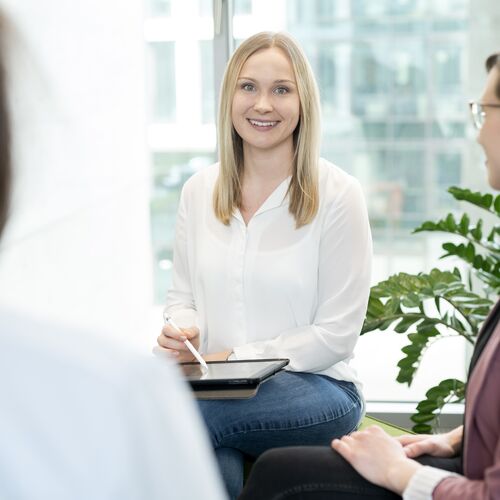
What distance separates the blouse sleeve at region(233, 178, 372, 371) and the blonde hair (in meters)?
0.12

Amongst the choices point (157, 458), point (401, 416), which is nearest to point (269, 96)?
point (401, 416)

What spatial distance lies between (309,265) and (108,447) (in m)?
1.73

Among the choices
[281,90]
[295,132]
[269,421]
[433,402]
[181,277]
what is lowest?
[433,402]

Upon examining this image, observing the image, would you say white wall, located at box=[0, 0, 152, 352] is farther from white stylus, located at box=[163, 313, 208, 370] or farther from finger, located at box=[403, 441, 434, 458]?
finger, located at box=[403, 441, 434, 458]

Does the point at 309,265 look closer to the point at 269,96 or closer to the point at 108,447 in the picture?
the point at 269,96

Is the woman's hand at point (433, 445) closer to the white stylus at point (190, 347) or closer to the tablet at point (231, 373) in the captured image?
the tablet at point (231, 373)

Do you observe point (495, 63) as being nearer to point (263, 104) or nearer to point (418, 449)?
point (418, 449)

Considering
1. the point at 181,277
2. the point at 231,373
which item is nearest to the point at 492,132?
the point at 231,373

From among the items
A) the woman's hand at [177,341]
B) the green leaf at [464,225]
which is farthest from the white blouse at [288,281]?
the green leaf at [464,225]

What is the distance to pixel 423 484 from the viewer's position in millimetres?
1366

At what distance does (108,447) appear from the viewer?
1.76ft

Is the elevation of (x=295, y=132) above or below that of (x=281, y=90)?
below

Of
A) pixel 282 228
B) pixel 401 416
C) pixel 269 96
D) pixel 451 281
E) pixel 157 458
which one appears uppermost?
pixel 269 96

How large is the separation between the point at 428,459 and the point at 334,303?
2.29 feet
